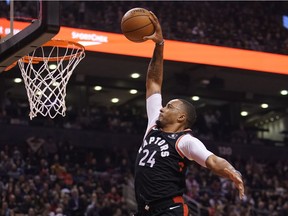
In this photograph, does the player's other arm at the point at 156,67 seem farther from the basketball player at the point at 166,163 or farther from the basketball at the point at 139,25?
the basketball player at the point at 166,163

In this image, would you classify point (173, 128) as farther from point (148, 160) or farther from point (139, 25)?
point (139, 25)

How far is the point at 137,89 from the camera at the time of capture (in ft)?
78.2

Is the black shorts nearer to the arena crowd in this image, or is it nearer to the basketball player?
the basketball player

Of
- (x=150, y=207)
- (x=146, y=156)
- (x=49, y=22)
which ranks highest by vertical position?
(x=49, y=22)

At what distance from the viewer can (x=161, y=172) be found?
4887 millimetres

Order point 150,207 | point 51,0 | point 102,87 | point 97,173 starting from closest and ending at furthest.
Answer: point 150,207
point 51,0
point 97,173
point 102,87

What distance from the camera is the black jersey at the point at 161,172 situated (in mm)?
4871

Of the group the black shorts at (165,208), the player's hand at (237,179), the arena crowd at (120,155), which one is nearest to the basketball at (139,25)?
the black shorts at (165,208)

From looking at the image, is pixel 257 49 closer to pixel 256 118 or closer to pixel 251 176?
pixel 251 176

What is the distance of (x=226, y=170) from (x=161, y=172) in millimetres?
659

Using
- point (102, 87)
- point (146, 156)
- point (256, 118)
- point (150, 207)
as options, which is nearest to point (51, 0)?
point (146, 156)

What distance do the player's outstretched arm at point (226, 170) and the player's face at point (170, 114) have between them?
615 millimetres

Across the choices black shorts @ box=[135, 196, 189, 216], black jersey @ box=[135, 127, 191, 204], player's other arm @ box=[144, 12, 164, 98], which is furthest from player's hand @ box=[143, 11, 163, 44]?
black shorts @ box=[135, 196, 189, 216]

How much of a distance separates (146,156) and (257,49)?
52.0 ft
